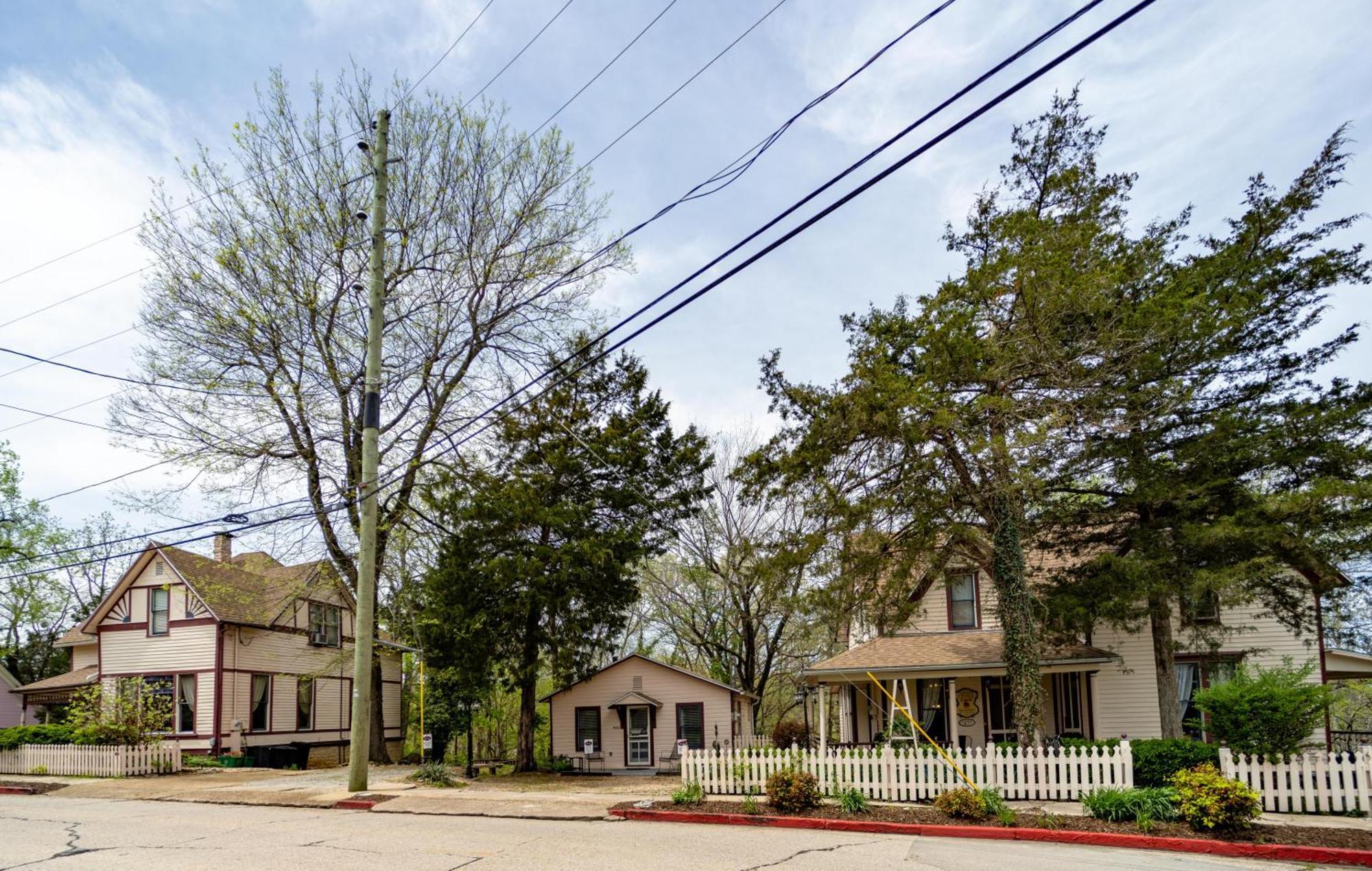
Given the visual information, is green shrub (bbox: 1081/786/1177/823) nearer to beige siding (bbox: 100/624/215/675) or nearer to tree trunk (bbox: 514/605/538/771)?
tree trunk (bbox: 514/605/538/771)

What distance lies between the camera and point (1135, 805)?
1245 centimetres

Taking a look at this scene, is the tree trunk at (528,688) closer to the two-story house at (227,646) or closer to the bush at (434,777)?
the two-story house at (227,646)

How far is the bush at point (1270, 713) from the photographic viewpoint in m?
13.6

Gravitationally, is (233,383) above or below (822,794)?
above

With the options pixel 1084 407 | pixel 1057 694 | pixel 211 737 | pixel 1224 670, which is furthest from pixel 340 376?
pixel 1224 670

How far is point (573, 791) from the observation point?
1883cm

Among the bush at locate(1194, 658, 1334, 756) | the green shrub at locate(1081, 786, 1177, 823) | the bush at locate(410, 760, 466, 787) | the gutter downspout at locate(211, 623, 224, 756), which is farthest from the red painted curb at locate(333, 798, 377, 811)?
the gutter downspout at locate(211, 623, 224, 756)

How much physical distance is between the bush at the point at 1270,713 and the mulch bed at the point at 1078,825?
2191 millimetres

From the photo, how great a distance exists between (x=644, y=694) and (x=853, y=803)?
15272 mm

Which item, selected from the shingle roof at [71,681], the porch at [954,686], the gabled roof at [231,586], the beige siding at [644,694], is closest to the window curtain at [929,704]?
the porch at [954,686]

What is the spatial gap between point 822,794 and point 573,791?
5.97m

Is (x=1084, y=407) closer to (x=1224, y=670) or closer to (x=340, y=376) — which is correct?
(x=1224, y=670)

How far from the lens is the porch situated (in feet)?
72.0

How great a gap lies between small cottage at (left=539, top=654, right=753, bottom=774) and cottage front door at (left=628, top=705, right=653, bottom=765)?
2 centimetres
